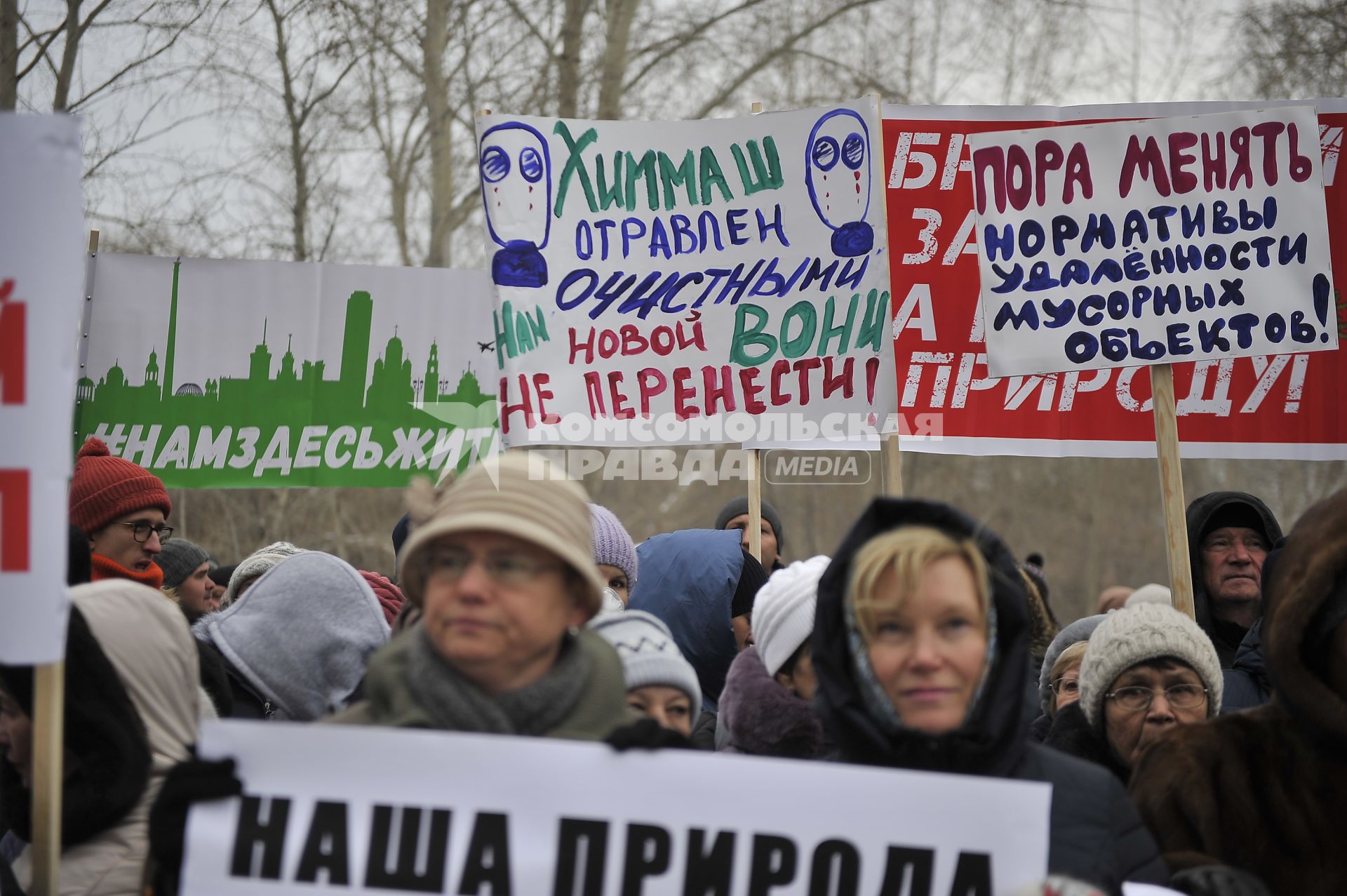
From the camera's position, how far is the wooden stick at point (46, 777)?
84.2 inches

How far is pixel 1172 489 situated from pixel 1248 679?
28.0 inches

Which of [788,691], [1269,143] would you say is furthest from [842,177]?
[788,691]

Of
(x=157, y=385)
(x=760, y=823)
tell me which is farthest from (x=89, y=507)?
(x=760, y=823)

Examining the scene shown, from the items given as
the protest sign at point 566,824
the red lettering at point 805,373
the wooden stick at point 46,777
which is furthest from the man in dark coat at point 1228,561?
the wooden stick at point 46,777

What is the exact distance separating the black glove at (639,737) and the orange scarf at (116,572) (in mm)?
2685

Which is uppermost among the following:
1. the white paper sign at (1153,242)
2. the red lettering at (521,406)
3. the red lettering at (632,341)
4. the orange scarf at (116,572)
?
the white paper sign at (1153,242)

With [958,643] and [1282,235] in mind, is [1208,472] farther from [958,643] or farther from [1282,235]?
[958,643]

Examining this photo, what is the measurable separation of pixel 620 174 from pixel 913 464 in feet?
59.5

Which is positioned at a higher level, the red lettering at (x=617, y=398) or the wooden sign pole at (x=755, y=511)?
the red lettering at (x=617, y=398)

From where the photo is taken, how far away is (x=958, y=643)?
2.21 m

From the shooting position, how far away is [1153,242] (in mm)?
4805

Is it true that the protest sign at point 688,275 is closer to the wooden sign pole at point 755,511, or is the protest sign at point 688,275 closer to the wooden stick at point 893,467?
the wooden sign pole at point 755,511

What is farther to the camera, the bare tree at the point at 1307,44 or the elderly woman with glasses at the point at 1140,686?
the bare tree at the point at 1307,44

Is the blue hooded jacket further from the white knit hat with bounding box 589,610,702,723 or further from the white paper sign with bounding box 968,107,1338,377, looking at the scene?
the white knit hat with bounding box 589,610,702,723
